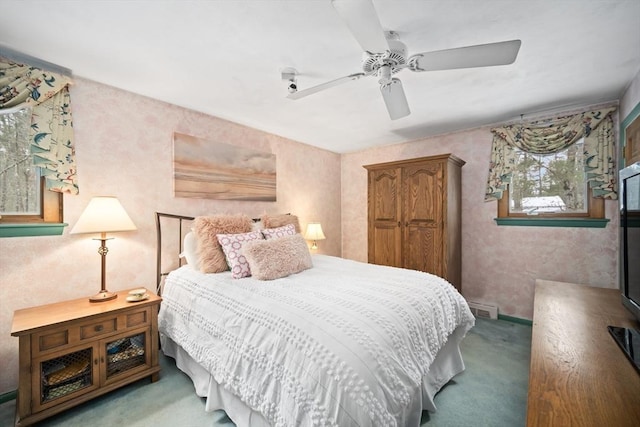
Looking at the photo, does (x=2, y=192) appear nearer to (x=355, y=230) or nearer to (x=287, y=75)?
(x=287, y=75)

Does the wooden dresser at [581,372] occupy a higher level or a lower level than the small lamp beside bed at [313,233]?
lower

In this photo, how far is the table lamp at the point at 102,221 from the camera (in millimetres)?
1969

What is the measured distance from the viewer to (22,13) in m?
1.48

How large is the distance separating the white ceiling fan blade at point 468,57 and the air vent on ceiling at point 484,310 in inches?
113

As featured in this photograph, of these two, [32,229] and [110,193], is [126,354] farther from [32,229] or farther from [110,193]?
[110,193]

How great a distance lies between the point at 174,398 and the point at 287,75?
2475mm

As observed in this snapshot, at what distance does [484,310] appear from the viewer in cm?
329

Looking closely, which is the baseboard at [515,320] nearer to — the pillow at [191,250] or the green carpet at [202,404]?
the green carpet at [202,404]

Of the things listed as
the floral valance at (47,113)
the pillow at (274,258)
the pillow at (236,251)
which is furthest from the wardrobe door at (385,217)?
the floral valance at (47,113)

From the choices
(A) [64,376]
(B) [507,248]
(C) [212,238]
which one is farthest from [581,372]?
(A) [64,376]

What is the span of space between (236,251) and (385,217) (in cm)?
204

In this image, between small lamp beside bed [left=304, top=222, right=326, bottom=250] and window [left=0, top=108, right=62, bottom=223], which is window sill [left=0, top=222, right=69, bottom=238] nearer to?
window [left=0, top=108, right=62, bottom=223]

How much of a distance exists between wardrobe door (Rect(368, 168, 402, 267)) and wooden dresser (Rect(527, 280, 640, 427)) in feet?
5.92

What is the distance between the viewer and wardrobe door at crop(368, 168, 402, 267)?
3.44m
